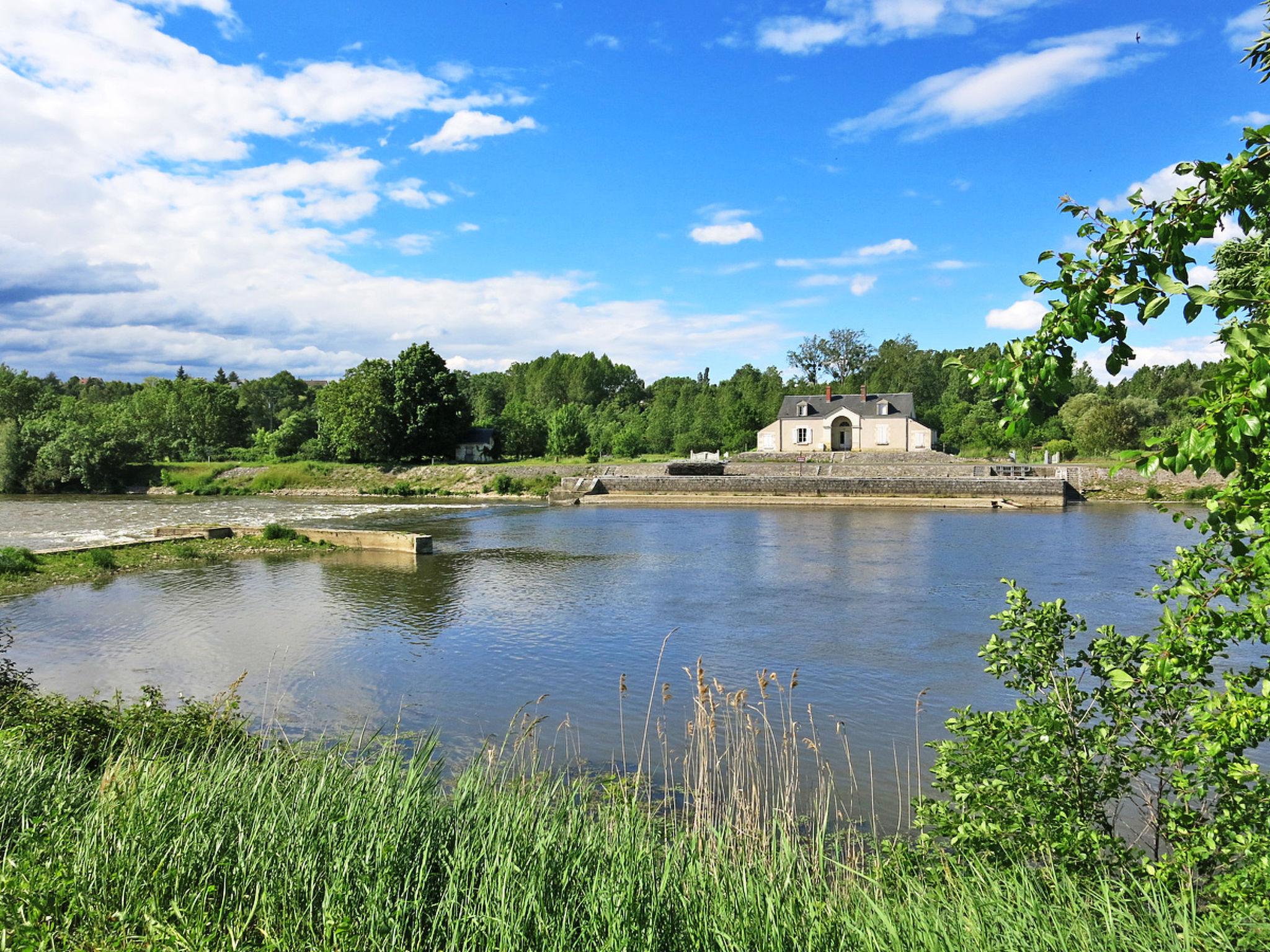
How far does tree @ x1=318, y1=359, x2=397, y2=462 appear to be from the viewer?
71812mm

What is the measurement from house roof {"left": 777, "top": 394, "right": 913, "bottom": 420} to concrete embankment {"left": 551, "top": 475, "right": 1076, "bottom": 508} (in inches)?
742

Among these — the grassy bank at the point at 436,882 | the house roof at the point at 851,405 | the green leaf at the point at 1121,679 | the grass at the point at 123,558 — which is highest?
the house roof at the point at 851,405

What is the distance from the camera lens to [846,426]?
73375 millimetres

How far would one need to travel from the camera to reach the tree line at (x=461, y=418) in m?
66.8

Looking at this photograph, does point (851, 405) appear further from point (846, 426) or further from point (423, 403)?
point (423, 403)

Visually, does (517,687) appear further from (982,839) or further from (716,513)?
(716,513)

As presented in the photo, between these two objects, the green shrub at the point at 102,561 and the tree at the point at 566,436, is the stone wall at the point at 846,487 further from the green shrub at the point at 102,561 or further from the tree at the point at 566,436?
the green shrub at the point at 102,561

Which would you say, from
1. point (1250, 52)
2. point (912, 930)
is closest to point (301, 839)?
point (912, 930)

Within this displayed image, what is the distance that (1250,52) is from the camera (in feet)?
12.7

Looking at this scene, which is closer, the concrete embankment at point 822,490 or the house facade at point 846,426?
the concrete embankment at point 822,490

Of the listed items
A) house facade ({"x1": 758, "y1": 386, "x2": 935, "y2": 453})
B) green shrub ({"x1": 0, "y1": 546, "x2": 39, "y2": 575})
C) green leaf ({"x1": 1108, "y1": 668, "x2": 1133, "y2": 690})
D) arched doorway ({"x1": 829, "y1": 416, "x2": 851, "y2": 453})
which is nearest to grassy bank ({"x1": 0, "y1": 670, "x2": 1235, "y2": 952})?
green leaf ({"x1": 1108, "y1": 668, "x2": 1133, "y2": 690})

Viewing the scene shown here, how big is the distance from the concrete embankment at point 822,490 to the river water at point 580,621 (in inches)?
426

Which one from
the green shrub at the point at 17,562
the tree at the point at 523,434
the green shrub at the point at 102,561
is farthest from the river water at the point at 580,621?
the tree at the point at 523,434

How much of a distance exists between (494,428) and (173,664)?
217 ft
